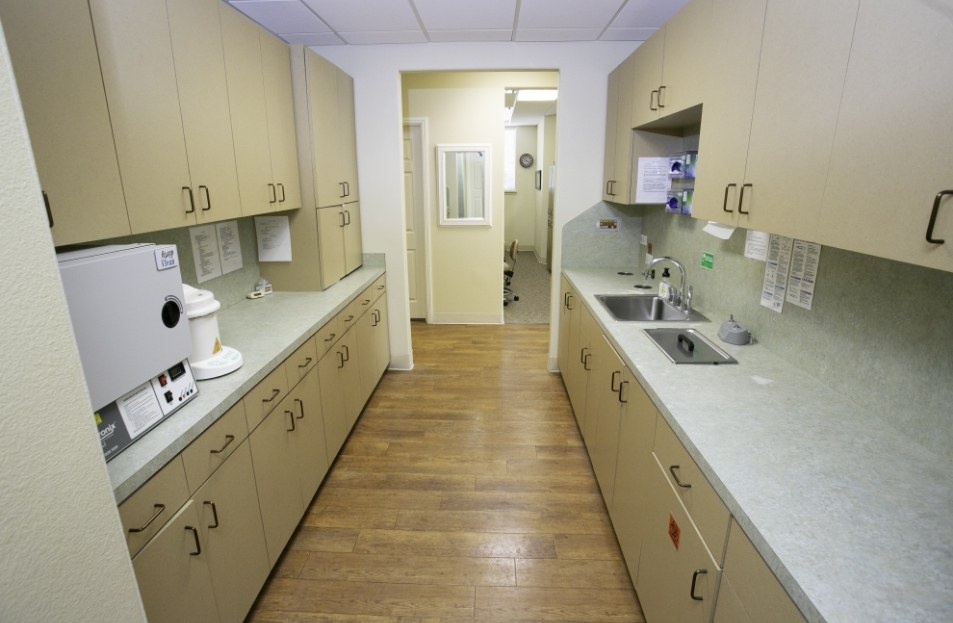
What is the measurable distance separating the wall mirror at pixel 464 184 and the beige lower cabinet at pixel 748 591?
4369mm

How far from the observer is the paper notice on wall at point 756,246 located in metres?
1.98

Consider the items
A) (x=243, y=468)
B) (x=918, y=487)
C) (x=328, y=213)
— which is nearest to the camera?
(x=918, y=487)

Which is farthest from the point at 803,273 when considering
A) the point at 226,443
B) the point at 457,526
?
the point at 226,443

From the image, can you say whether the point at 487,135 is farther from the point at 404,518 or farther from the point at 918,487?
the point at 918,487

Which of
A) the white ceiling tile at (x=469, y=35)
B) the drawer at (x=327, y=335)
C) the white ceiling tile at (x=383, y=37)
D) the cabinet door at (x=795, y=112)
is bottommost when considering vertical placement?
the drawer at (x=327, y=335)

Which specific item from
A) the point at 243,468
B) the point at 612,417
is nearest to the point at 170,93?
the point at 243,468

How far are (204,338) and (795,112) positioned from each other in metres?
1.99

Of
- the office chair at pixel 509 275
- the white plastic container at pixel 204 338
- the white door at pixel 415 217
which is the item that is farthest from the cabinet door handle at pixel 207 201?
the office chair at pixel 509 275

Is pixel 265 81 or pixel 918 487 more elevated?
pixel 265 81

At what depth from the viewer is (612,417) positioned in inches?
86.5

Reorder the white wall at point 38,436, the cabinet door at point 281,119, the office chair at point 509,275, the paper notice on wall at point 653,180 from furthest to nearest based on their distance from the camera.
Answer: the office chair at point 509,275 < the paper notice on wall at point 653,180 < the cabinet door at point 281,119 < the white wall at point 38,436

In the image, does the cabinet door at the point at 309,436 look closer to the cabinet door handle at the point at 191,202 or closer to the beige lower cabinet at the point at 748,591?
the cabinet door handle at the point at 191,202

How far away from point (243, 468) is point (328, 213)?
1878 mm

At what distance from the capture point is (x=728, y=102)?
5.63ft
